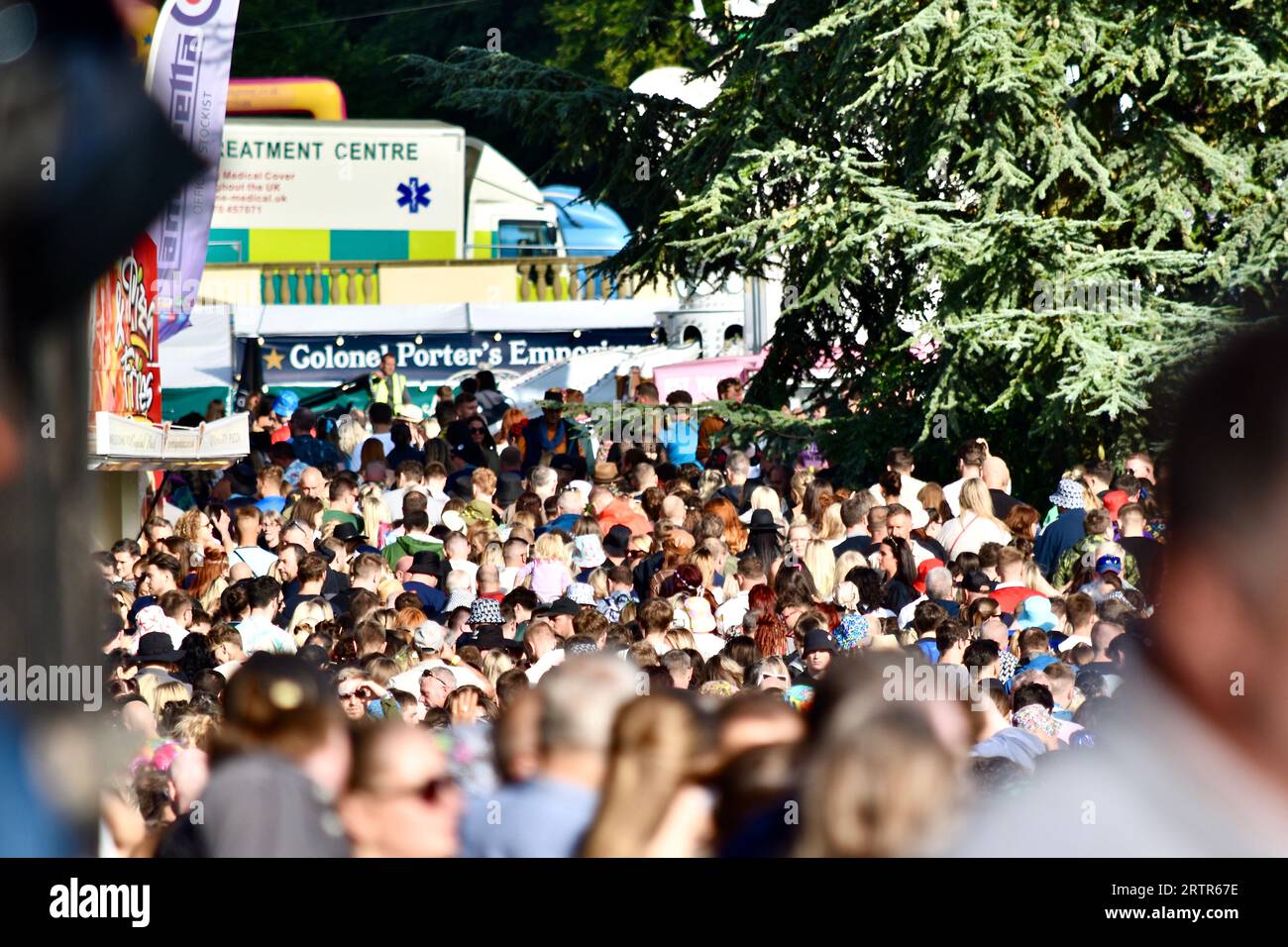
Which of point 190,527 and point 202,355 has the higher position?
point 202,355

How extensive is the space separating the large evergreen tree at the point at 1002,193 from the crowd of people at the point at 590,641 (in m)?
0.85

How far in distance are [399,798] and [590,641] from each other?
5.97 m

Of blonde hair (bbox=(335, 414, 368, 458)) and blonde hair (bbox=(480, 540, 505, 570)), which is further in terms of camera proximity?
blonde hair (bbox=(335, 414, 368, 458))

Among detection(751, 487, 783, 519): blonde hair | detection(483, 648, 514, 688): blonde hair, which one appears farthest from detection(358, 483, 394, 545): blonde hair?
detection(483, 648, 514, 688): blonde hair

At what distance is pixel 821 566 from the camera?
9188mm

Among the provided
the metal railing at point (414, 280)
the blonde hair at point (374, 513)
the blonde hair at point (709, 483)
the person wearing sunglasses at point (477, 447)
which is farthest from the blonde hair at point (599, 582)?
the metal railing at point (414, 280)

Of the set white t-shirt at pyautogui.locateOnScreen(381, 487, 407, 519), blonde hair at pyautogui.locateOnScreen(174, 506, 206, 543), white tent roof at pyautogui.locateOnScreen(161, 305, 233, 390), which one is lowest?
blonde hair at pyautogui.locateOnScreen(174, 506, 206, 543)

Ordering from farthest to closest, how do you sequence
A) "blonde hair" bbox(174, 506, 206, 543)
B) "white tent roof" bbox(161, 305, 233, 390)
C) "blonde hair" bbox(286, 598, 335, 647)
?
"white tent roof" bbox(161, 305, 233, 390)
"blonde hair" bbox(174, 506, 206, 543)
"blonde hair" bbox(286, 598, 335, 647)

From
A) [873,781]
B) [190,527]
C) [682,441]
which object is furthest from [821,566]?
[873,781]

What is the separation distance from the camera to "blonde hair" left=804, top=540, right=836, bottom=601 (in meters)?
9.05

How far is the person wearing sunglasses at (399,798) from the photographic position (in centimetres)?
165

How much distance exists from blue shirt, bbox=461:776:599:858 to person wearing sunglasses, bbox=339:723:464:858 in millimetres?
22

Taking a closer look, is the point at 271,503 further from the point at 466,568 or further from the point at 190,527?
the point at 466,568

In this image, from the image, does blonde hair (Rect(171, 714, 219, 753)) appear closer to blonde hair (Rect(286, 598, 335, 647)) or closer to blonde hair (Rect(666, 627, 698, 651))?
blonde hair (Rect(666, 627, 698, 651))
